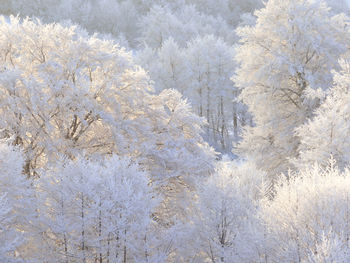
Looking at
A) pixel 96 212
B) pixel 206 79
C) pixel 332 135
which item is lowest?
pixel 206 79

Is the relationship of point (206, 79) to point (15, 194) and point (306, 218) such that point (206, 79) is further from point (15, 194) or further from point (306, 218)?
point (15, 194)

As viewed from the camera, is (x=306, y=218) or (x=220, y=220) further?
(x=220, y=220)

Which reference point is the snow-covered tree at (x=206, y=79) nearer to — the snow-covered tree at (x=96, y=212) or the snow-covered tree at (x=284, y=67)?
the snow-covered tree at (x=284, y=67)

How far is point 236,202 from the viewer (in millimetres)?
14117

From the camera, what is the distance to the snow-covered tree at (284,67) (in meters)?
19.5

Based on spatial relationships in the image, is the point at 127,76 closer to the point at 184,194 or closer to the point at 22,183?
the point at 184,194

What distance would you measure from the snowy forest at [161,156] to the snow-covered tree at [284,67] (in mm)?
63

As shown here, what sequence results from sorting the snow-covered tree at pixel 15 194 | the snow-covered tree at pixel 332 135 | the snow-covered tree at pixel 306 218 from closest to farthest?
the snow-covered tree at pixel 306 218
the snow-covered tree at pixel 15 194
the snow-covered tree at pixel 332 135

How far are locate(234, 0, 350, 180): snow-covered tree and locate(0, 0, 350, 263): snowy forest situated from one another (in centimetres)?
6

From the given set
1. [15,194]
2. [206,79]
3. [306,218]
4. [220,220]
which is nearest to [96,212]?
[15,194]

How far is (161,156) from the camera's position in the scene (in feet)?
51.8

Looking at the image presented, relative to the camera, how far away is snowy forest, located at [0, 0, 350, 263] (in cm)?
1220

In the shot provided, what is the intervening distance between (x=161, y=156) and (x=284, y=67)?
26.1 ft

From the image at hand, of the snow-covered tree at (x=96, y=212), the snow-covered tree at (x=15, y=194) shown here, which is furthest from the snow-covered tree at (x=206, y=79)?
the snow-covered tree at (x=15, y=194)
